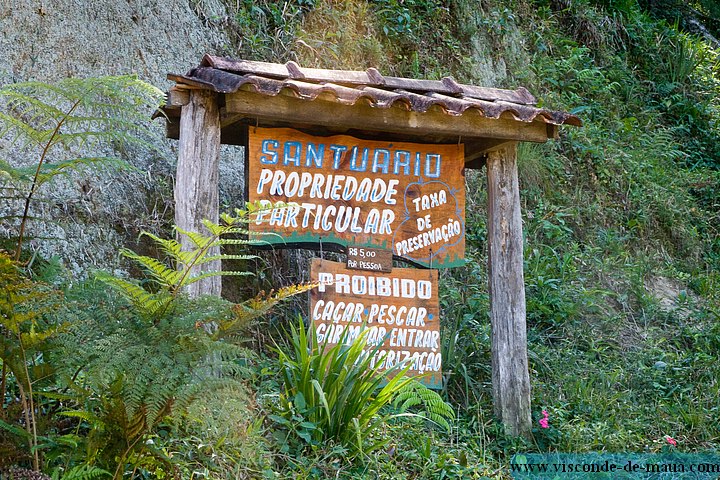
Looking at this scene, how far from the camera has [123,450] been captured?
12.5 feet

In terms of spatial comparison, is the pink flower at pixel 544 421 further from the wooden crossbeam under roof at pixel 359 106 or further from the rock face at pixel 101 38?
the rock face at pixel 101 38

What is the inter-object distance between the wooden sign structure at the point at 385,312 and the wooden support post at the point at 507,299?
478 mm

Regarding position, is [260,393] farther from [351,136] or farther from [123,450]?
[351,136]

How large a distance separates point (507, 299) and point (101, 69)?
4.14 metres

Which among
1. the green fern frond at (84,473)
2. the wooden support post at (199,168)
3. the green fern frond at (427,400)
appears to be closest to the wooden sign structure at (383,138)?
the wooden support post at (199,168)

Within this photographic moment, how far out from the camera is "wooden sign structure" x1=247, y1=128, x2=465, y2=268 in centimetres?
598

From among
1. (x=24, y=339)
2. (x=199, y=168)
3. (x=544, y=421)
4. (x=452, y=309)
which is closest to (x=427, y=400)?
(x=544, y=421)

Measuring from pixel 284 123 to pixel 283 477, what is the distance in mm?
2592

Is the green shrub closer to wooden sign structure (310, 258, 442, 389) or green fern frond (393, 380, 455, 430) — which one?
green fern frond (393, 380, 455, 430)

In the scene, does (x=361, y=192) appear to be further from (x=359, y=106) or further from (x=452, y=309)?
(x=452, y=309)

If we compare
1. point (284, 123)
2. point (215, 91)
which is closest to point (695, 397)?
point (284, 123)

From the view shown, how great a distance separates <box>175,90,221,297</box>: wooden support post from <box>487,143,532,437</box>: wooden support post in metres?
2.21

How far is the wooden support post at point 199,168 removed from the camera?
5391mm

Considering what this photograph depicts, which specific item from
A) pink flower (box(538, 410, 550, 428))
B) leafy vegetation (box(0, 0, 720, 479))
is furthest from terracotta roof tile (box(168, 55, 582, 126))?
pink flower (box(538, 410, 550, 428))
